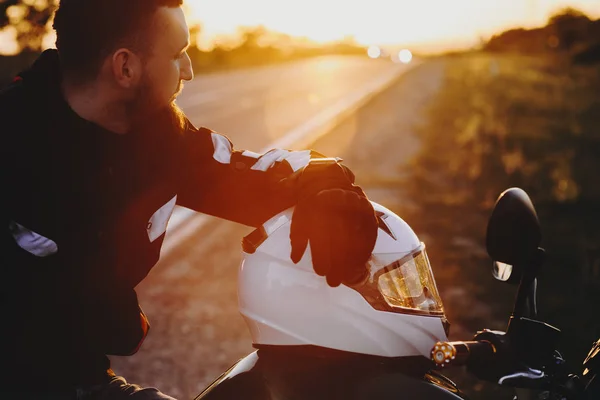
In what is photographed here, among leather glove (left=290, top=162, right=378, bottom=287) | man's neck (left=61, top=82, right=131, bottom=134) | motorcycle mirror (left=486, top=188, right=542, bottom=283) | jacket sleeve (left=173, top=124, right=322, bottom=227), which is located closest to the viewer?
leather glove (left=290, top=162, right=378, bottom=287)

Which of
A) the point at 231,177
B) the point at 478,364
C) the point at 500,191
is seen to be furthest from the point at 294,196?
the point at 500,191

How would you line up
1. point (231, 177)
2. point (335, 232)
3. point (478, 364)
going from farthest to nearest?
1. point (231, 177)
2. point (478, 364)
3. point (335, 232)

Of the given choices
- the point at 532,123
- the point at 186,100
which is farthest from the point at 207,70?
the point at 532,123

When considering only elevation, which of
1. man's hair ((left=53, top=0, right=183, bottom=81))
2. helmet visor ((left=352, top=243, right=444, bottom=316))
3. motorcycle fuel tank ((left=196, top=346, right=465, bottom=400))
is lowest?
motorcycle fuel tank ((left=196, top=346, right=465, bottom=400))

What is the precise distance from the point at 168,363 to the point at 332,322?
9.20 feet

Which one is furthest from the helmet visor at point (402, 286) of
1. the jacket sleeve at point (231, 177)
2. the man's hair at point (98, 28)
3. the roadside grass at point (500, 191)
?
the roadside grass at point (500, 191)

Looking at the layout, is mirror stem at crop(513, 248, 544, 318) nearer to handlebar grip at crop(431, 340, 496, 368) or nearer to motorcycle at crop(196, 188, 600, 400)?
motorcycle at crop(196, 188, 600, 400)

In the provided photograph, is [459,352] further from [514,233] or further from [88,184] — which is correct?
[88,184]

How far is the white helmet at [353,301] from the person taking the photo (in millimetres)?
1478

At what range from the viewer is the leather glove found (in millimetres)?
1354

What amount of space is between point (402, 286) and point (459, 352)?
18cm

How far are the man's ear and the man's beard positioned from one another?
0.02 metres

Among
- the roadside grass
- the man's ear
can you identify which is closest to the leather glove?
the man's ear

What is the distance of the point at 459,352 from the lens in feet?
4.67
